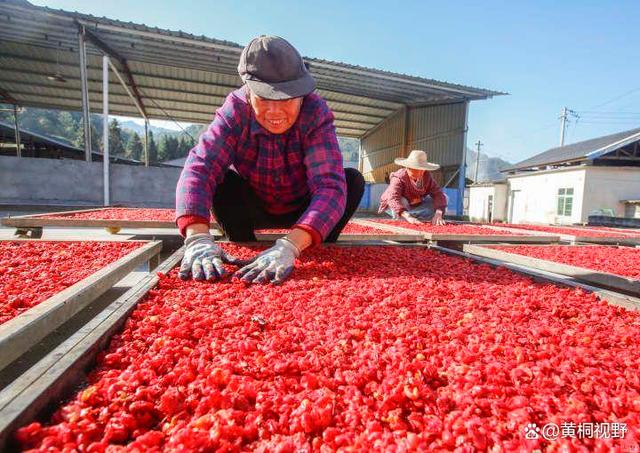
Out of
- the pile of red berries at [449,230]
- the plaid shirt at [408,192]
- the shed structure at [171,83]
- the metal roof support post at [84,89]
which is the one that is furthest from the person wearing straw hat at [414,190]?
the metal roof support post at [84,89]

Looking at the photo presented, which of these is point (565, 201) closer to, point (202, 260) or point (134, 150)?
point (202, 260)

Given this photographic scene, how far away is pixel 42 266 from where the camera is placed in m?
2.13

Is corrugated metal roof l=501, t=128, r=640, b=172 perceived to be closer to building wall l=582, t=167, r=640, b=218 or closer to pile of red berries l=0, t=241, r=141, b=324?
building wall l=582, t=167, r=640, b=218

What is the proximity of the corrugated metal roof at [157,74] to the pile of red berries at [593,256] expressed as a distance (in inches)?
342

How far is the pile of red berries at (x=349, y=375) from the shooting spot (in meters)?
0.80

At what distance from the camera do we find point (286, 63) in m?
1.99

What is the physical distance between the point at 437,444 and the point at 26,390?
3.03 feet

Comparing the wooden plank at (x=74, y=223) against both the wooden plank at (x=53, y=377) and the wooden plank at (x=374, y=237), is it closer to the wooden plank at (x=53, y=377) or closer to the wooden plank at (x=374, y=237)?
the wooden plank at (x=374, y=237)

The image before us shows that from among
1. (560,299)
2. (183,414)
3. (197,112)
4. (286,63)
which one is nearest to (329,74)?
(197,112)

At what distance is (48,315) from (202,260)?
0.72m

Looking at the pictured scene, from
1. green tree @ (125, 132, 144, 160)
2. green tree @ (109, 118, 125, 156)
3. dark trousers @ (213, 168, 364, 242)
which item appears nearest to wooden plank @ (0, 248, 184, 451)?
dark trousers @ (213, 168, 364, 242)

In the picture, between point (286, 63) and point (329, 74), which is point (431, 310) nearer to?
point (286, 63)

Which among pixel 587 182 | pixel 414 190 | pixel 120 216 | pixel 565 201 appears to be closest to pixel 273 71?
pixel 120 216

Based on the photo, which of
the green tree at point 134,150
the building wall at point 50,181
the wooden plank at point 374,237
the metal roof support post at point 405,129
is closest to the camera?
the wooden plank at point 374,237
